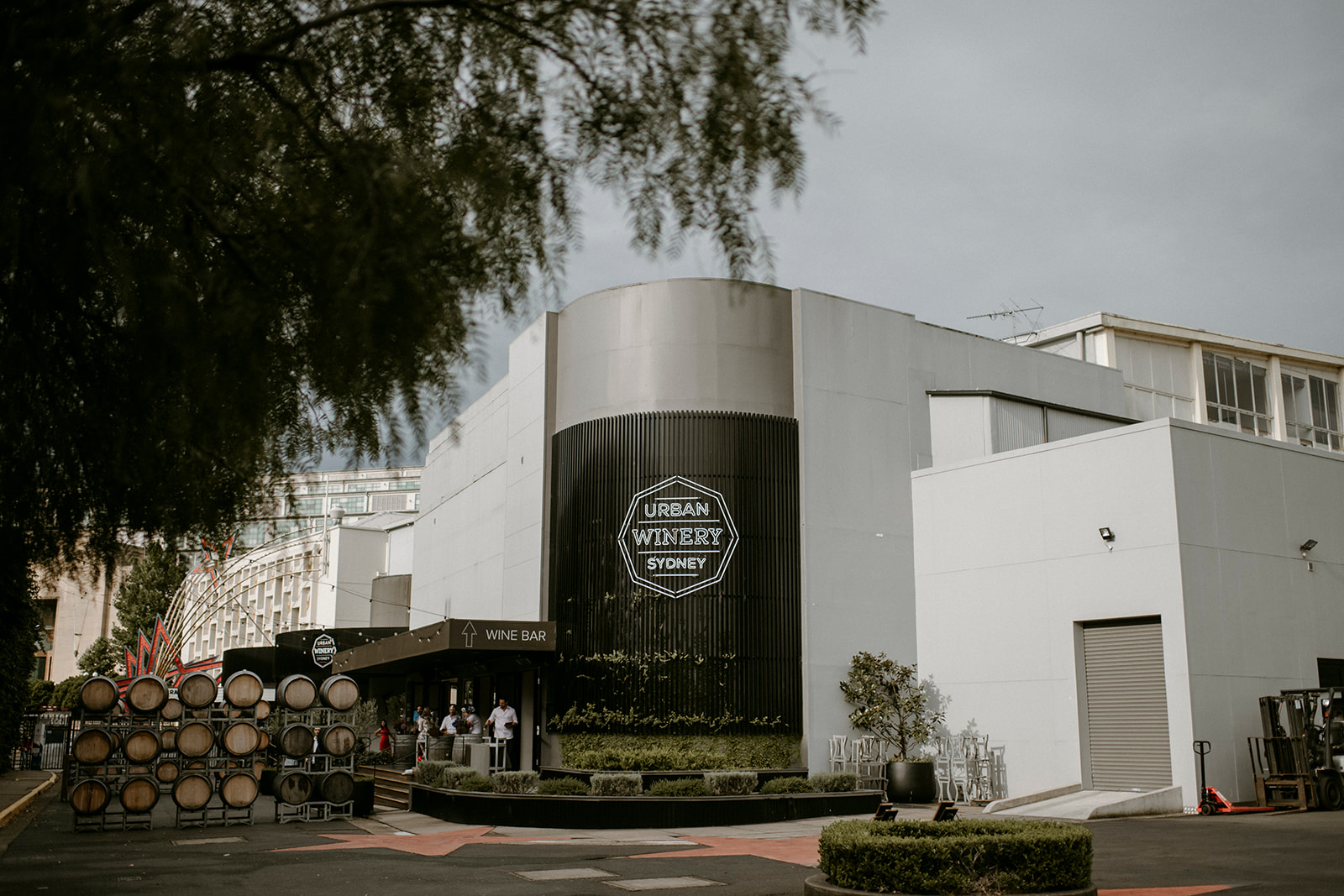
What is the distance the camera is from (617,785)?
65.6 ft

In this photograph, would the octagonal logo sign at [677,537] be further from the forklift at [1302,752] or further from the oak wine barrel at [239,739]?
the forklift at [1302,752]

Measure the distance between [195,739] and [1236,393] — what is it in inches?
1235

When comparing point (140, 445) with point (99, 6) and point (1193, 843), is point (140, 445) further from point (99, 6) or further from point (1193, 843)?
point (1193, 843)

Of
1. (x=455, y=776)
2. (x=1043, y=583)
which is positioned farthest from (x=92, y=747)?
(x=1043, y=583)

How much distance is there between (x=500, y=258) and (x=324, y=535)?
6324cm

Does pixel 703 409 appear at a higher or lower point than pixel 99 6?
higher

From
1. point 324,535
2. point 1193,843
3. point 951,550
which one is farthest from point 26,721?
point 1193,843

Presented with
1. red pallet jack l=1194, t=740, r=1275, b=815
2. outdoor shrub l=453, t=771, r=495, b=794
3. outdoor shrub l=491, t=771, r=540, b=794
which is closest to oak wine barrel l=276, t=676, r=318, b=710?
outdoor shrub l=453, t=771, r=495, b=794

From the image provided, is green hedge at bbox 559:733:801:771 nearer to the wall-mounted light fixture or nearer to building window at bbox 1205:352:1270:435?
the wall-mounted light fixture

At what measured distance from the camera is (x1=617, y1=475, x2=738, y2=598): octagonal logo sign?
25.8m

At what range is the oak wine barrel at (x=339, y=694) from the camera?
21.8m

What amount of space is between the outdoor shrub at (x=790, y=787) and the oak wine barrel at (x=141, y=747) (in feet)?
35.3

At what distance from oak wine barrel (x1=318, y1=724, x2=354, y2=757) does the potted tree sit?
10743mm

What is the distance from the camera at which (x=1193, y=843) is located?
14.9m
